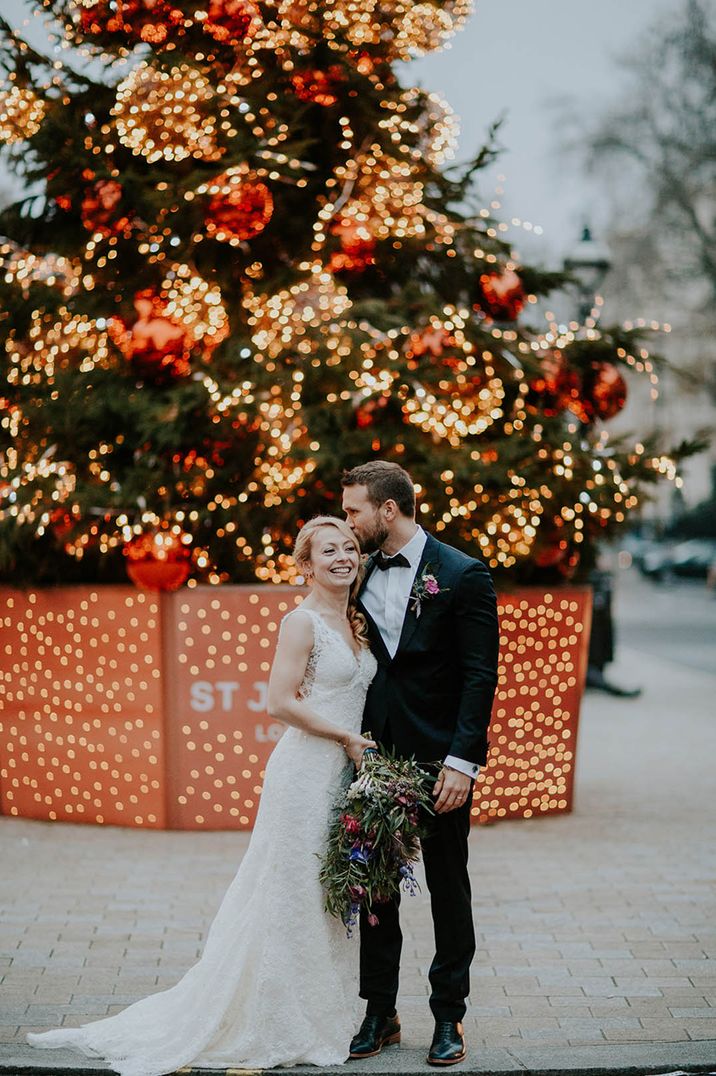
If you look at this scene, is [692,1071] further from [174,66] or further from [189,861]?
[174,66]

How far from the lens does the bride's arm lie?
4441 mm

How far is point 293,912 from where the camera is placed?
4.46 m

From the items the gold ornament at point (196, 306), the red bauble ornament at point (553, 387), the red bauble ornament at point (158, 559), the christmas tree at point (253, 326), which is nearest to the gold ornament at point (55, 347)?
the christmas tree at point (253, 326)

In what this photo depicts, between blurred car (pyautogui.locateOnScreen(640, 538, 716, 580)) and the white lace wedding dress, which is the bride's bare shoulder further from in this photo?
blurred car (pyautogui.locateOnScreen(640, 538, 716, 580))

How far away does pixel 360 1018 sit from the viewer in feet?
15.2

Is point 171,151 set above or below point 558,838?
above

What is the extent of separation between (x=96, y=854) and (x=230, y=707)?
3.74ft

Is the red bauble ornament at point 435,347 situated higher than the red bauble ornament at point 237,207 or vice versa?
the red bauble ornament at point 237,207

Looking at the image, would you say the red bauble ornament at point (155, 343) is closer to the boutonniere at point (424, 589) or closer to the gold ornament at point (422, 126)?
Result: the gold ornament at point (422, 126)

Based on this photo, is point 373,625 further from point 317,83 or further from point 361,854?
point 317,83

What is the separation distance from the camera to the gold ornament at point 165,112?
7.49 meters

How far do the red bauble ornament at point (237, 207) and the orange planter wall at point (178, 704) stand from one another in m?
2.15

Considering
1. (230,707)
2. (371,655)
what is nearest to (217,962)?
(371,655)

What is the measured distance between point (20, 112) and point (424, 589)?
5253 millimetres
